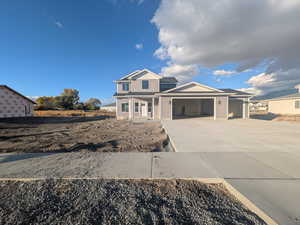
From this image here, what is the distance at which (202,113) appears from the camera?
2019 centimetres

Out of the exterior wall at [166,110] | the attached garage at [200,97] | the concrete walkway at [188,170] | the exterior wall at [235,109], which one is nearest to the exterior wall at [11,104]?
the concrete walkway at [188,170]

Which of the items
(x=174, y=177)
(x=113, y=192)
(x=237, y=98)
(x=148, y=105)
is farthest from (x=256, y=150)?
(x=237, y=98)

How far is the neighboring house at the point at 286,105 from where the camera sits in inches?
784

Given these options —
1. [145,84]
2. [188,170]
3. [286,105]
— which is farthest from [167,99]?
[286,105]

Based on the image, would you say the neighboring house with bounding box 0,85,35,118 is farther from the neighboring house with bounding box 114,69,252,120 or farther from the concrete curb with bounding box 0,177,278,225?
the concrete curb with bounding box 0,177,278,225

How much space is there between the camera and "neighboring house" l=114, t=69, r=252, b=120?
1414cm

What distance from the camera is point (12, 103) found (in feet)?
62.0

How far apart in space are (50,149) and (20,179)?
7.95 feet

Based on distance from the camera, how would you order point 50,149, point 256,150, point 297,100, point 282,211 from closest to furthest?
point 282,211 → point 256,150 → point 50,149 → point 297,100

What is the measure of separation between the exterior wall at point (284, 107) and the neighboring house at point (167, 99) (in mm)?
11491

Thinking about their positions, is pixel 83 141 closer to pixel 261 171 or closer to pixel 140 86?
pixel 261 171

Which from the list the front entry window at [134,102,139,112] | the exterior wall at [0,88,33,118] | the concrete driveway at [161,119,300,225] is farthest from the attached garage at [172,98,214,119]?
the exterior wall at [0,88,33,118]

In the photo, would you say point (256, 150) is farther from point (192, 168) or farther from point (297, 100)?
point (297, 100)

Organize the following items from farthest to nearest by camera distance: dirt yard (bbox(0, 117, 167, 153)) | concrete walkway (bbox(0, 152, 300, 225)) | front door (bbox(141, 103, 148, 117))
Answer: front door (bbox(141, 103, 148, 117)), dirt yard (bbox(0, 117, 167, 153)), concrete walkway (bbox(0, 152, 300, 225))
